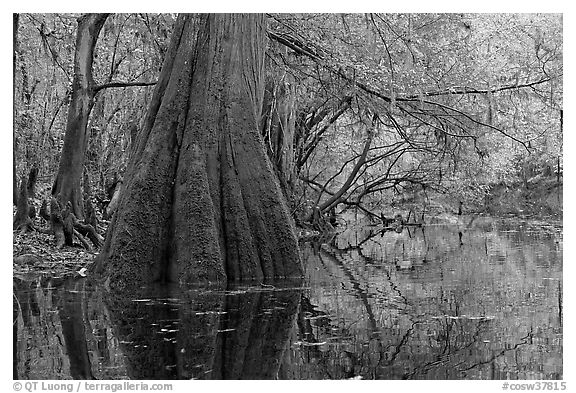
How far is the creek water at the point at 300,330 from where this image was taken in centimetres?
466

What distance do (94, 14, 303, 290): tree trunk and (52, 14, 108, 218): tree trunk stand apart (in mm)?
5391

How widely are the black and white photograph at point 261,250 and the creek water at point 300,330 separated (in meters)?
0.02

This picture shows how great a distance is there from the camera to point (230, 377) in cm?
441

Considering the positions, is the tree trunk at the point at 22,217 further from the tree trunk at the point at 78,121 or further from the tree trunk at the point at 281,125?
the tree trunk at the point at 281,125

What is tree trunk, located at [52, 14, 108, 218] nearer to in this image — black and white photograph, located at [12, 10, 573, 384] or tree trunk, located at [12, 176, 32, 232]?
black and white photograph, located at [12, 10, 573, 384]

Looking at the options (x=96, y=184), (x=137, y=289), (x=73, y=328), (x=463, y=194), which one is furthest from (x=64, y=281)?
(x=463, y=194)

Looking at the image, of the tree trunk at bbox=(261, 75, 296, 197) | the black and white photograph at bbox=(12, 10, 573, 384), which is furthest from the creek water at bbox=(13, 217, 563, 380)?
the tree trunk at bbox=(261, 75, 296, 197)

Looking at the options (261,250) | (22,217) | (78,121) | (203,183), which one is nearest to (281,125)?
(78,121)

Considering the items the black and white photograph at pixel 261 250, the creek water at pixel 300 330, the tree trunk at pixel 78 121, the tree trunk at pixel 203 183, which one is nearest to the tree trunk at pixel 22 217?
the black and white photograph at pixel 261 250

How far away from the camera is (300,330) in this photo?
5680mm

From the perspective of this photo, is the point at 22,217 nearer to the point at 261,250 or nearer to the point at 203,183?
the point at 203,183

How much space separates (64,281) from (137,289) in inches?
65.5
